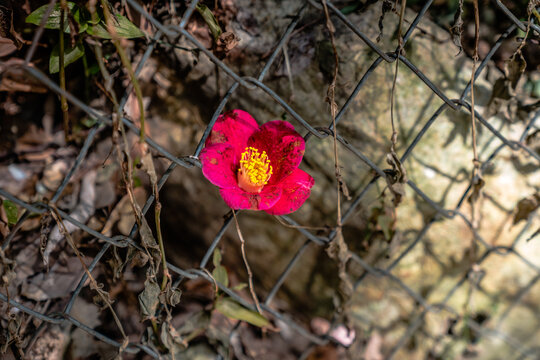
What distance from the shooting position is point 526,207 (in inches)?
47.3

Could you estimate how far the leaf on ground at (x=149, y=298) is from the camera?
86cm

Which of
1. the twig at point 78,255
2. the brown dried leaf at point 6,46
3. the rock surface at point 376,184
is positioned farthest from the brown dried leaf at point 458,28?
the brown dried leaf at point 6,46

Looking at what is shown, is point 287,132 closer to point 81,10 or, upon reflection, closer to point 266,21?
point 266,21

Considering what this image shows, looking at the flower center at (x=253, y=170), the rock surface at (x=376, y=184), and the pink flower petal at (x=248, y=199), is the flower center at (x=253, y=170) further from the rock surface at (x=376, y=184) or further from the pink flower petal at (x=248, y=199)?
the rock surface at (x=376, y=184)

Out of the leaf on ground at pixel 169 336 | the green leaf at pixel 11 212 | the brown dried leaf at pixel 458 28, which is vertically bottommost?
the leaf on ground at pixel 169 336

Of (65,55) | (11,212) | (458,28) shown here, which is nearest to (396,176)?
(458,28)

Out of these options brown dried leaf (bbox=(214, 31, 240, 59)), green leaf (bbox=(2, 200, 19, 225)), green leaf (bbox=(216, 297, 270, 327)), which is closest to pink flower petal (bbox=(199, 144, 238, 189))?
brown dried leaf (bbox=(214, 31, 240, 59))

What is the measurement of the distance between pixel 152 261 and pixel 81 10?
564mm

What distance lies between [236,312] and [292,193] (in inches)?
15.3

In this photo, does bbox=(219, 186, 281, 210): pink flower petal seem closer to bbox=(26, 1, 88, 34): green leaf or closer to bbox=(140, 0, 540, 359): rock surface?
bbox=(140, 0, 540, 359): rock surface

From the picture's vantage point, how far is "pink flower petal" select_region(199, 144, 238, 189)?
0.86 m

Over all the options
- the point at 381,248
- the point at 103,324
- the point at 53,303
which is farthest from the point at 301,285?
the point at 53,303

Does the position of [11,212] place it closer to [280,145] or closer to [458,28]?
[280,145]

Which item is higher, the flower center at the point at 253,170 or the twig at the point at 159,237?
the flower center at the point at 253,170
